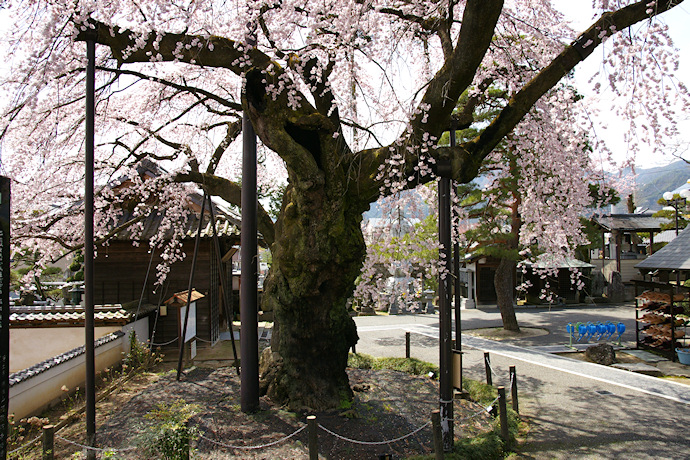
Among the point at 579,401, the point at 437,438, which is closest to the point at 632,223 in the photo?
the point at 579,401

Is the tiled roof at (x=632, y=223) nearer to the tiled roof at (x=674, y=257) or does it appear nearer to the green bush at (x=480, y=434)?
the tiled roof at (x=674, y=257)

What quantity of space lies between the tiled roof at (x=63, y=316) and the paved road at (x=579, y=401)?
6.80m

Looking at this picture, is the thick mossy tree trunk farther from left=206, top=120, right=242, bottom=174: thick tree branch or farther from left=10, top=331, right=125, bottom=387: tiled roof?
left=10, top=331, right=125, bottom=387: tiled roof

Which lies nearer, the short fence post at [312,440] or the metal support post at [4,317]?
the metal support post at [4,317]

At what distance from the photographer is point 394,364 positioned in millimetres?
10008

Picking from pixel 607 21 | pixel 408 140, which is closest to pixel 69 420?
pixel 408 140

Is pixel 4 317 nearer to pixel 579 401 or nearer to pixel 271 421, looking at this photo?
pixel 271 421

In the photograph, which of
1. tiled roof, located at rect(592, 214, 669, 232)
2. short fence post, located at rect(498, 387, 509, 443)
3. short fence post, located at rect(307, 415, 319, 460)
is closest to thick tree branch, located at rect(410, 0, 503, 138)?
short fence post, located at rect(498, 387, 509, 443)

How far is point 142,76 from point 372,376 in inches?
294

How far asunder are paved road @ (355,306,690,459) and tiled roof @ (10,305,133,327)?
680 cm

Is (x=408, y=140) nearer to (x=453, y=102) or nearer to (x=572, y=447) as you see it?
(x=453, y=102)

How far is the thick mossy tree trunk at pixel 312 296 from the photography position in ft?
21.0

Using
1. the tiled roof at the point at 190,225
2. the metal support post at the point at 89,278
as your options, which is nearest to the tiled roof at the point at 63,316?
the tiled roof at the point at 190,225

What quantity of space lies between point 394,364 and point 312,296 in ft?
13.8
